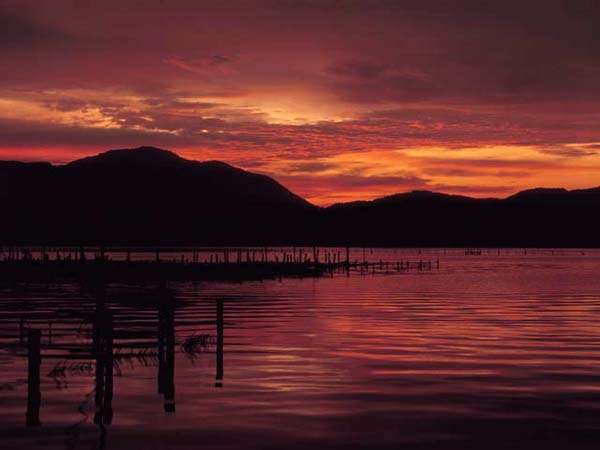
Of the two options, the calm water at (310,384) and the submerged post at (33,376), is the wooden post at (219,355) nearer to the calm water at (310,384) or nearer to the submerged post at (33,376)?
the calm water at (310,384)

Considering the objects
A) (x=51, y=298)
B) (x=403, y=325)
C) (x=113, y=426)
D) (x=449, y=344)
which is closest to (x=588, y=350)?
(x=449, y=344)

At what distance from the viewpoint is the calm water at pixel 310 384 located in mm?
19312

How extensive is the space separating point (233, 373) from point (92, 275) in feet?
249

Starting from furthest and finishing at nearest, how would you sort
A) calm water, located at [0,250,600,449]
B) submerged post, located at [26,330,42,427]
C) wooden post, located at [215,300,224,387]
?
wooden post, located at [215,300,224,387] → submerged post, located at [26,330,42,427] → calm water, located at [0,250,600,449]

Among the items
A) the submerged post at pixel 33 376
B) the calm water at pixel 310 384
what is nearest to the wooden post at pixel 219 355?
the calm water at pixel 310 384

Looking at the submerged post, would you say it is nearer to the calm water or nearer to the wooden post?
the calm water

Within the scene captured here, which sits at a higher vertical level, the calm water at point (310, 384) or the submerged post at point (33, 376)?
the submerged post at point (33, 376)

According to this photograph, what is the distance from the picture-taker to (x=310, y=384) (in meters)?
25.7

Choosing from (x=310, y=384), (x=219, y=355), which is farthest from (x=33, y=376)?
(x=219, y=355)

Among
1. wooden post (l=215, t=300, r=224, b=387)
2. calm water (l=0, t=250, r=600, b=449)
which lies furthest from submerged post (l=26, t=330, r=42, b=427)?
wooden post (l=215, t=300, r=224, b=387)

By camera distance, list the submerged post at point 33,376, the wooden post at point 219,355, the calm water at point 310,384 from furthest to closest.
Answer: the wooden post at point 219,355 → the submerged post at point 33,376 → the calm water at point 310,384

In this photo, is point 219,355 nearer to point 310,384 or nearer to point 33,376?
point 310,384

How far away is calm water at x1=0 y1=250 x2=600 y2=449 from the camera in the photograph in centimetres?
1931

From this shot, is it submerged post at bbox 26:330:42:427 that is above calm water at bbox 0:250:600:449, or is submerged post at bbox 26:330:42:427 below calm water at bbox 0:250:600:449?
above
